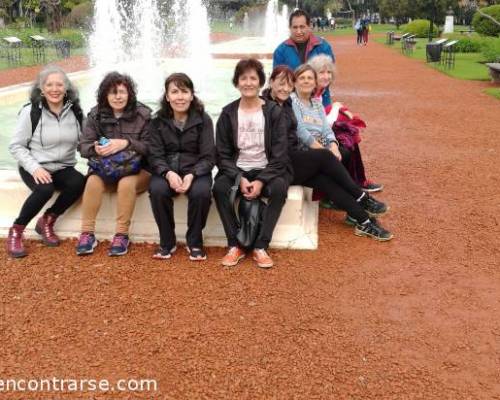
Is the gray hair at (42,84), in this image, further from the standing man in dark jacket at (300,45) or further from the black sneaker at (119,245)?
the standing man in dark jacket at (300,45)

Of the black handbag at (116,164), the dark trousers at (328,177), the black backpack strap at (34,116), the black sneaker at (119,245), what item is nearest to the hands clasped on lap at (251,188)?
the dark trousers at (328,177)

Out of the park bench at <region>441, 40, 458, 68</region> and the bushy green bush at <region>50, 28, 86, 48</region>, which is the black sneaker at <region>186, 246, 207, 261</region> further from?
the bushy green bush at <region>50, 28, 86, 48</region>

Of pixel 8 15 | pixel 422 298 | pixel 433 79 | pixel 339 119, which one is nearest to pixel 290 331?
pixel 422 298

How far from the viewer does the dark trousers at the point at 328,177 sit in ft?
13.9

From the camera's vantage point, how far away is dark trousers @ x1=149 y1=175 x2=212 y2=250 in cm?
389

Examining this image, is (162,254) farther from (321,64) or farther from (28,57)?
(28,57)

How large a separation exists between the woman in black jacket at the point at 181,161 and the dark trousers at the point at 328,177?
69 cm

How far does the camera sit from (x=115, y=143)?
13.2 feet

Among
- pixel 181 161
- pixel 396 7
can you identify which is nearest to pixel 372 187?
pixel 181 161

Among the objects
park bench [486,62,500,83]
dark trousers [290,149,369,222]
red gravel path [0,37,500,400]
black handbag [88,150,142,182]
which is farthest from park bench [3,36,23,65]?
dark trousers [290,149,369,222]

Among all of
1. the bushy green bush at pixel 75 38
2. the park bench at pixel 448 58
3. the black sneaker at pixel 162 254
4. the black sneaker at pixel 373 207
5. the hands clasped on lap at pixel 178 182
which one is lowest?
the black sneaker at pixel 162 254

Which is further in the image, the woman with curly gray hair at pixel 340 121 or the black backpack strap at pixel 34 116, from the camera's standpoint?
the woman with curly gray hair at pixel 340 121

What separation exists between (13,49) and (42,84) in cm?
1977

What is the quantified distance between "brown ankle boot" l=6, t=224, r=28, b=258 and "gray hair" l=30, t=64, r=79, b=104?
0.93 m
